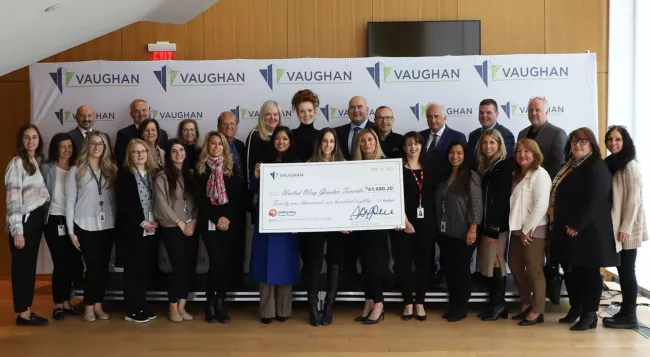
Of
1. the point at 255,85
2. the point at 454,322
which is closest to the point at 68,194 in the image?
the point at 255,85

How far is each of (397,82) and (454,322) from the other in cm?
257

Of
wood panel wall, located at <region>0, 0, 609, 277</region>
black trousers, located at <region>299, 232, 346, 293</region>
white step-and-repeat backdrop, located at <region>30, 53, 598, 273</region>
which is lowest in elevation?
black trousers, located at <region>299, 232, 346, 293</region>

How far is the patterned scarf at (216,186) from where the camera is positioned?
209 inches

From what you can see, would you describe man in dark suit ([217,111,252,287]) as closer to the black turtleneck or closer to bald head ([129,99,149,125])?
the black turtleneck

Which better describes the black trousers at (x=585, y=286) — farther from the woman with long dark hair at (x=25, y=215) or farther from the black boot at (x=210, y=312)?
the woman with long dark hair at (x=25, y=215)

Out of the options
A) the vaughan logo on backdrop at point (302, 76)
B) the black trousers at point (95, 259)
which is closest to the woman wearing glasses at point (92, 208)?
the black trousers at point (95, 259)

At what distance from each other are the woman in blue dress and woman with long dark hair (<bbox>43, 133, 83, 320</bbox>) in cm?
170

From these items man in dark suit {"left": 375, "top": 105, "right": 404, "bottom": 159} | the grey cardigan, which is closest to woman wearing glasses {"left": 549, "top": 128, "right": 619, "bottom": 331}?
the grey cardigan

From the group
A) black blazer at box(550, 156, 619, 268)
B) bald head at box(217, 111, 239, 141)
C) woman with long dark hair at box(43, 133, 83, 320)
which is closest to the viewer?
black blazer at box(550, 156, 619, 268)

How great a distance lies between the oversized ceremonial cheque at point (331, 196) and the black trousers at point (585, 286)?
148 centimetres

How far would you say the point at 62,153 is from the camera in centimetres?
558

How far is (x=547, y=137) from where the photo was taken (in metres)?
5.91

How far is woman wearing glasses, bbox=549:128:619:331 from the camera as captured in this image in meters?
5.01

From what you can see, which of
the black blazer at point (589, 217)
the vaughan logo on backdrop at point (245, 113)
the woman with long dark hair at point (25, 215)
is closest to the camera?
the black blazer at point (589, 217)
